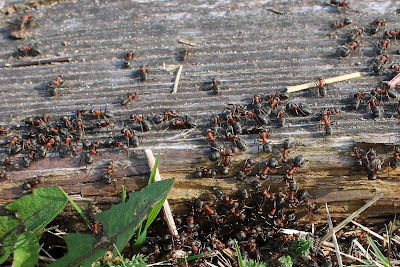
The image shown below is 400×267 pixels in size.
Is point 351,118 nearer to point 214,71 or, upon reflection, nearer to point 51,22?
point 214,71

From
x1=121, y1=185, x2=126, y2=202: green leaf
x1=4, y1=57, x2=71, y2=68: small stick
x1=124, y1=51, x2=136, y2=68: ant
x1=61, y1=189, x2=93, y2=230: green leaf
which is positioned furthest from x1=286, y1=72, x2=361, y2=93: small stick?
x1=4, y1=57, x2=71, y2=68: small stick

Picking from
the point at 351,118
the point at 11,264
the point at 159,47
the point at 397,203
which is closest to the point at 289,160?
the point at 351,118

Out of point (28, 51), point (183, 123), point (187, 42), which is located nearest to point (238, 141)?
point (183, 123)

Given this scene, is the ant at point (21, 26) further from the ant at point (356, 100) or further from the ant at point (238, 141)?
the ant at point (356, 100)

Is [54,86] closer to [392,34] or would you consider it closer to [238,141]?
[238,141]

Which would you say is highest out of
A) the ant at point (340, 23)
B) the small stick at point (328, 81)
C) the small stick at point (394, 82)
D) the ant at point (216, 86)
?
the ant at point (340, 23)

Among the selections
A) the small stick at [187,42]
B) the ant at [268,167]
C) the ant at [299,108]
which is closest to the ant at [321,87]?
the ant at [299,108]
